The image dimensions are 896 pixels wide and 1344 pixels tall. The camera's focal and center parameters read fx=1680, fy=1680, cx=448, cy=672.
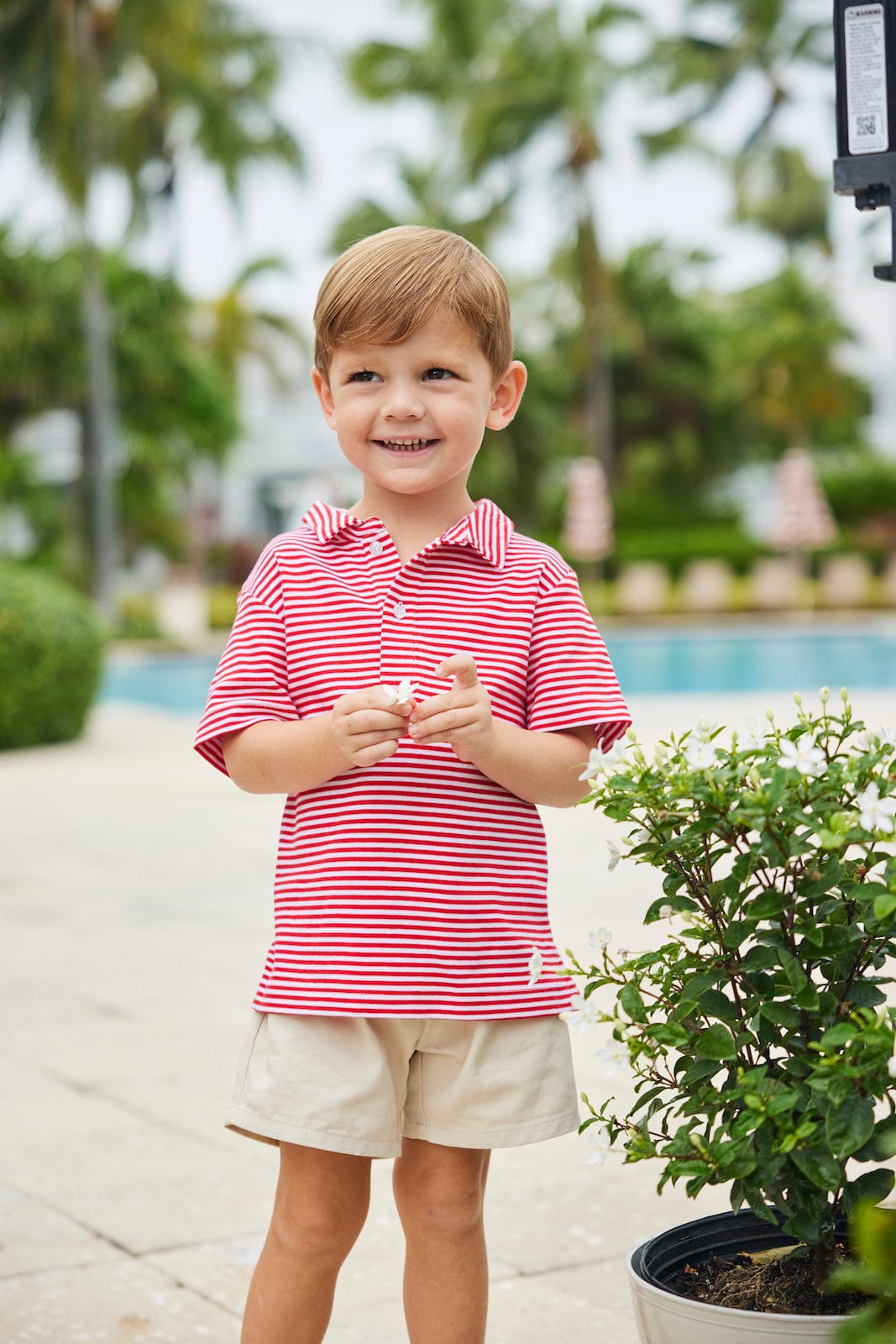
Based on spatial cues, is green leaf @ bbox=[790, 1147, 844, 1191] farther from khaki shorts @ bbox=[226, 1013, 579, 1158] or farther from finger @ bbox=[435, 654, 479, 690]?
finger @ bbox=[435, 654, 479, 690]

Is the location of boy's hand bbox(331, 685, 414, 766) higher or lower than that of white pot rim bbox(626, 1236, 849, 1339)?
higher

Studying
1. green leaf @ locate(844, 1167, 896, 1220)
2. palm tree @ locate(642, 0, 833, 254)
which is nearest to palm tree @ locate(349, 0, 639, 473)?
palm tree @ locate(642, 0, 833, 254)

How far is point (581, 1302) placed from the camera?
2.61 meters

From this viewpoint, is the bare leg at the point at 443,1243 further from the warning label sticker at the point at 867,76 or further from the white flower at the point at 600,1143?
the warning label sticker at the point at 867,76

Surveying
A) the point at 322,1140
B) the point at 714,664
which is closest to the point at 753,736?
the point at 322,1140

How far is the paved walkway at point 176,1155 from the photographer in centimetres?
261

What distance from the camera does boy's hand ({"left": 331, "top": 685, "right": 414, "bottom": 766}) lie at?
1.75 metres

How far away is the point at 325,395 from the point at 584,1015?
854mm

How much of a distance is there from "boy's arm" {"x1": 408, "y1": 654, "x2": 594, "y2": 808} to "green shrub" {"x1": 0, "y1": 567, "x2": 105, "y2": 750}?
908 centimetres

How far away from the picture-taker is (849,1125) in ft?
5.15

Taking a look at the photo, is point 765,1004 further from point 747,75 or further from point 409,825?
point 747,75

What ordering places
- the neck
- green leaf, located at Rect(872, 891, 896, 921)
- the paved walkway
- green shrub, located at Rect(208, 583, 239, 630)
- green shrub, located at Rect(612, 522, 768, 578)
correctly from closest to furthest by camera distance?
green leaf, located at Rect(872, 891, 896, 921) → the neck → the paved walkway → green shrub, located at Rect(208, 583, 239, 630) → green shrub, located at Rect(612, 522, 768, 578)

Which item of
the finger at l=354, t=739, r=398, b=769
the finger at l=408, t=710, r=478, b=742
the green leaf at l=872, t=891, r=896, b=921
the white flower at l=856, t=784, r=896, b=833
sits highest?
the finger at l=408, t=710, r=478, b=742

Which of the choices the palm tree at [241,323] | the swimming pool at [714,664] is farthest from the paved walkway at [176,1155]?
the palm tree at [241,323]
